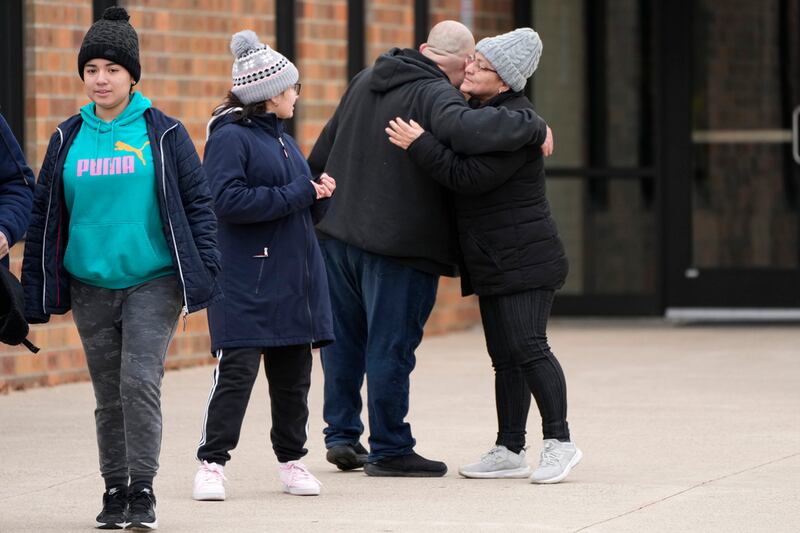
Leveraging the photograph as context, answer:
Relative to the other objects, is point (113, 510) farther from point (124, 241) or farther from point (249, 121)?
point (249, 121)

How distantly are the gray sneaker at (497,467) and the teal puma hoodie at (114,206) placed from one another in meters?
1.71

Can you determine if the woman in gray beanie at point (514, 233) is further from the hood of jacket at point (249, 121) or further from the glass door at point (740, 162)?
the glass door at point (740, 162)

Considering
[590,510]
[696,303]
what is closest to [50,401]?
[590,510]

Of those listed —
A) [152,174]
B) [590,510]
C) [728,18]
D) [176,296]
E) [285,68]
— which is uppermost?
[728,18]

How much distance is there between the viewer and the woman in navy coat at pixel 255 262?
626cm

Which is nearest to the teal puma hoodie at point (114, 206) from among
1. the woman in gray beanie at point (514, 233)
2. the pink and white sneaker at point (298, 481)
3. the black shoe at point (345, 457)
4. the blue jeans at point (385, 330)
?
the pink and white sneaker at point (298, 481)

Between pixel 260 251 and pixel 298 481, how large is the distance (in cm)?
85

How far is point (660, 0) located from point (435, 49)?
247 inches

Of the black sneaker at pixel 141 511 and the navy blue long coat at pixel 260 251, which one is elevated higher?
the navy blue long coat at pixel 260 251

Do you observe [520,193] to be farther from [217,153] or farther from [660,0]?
[660,0]

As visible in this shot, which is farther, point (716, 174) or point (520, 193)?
point (716, 174)

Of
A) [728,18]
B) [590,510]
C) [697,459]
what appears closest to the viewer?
[590,510]

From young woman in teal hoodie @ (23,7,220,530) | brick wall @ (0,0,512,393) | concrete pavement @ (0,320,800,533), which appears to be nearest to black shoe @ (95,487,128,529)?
young woman in teal hoodie @ (23,7,220,530)

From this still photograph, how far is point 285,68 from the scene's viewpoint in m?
6.35
